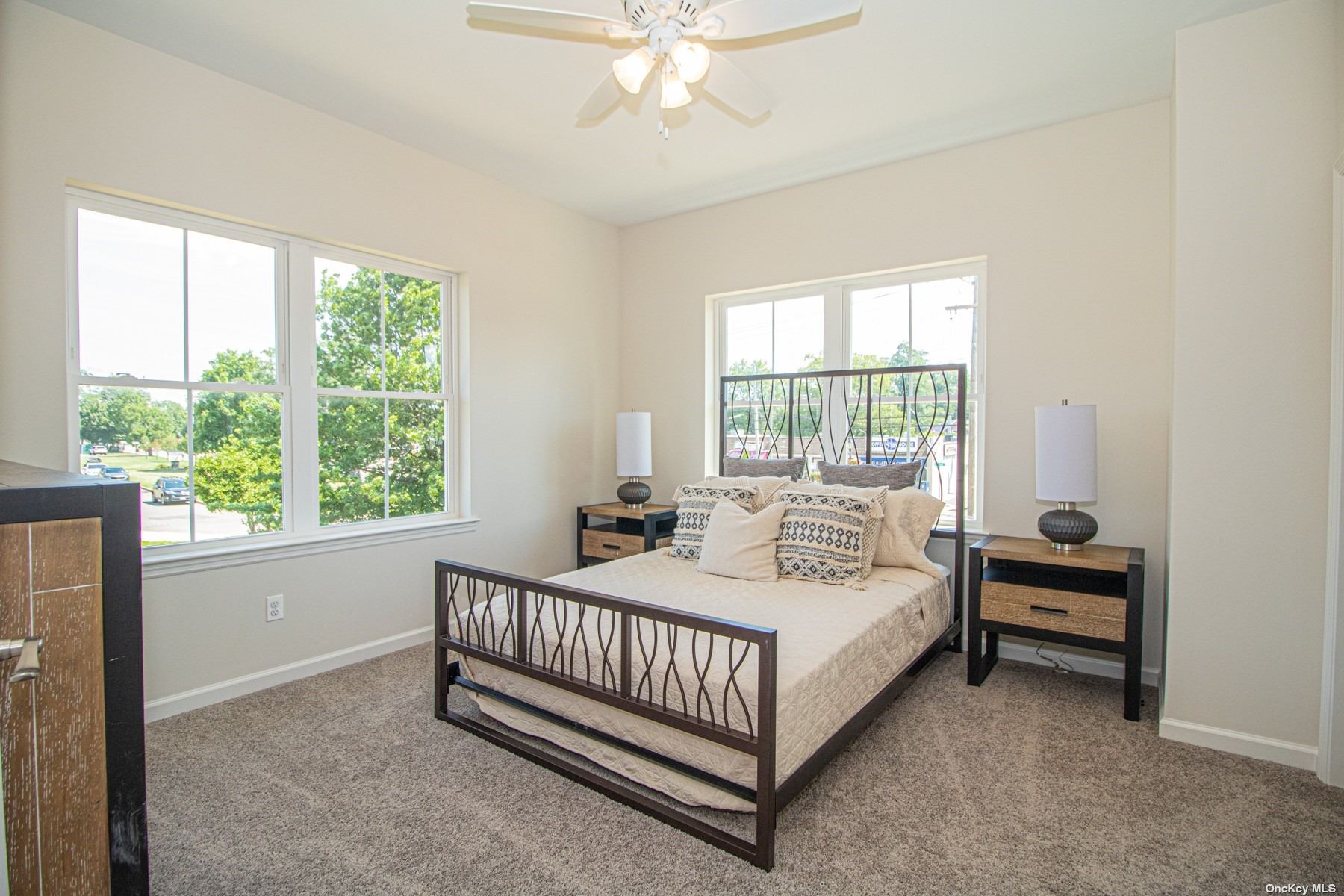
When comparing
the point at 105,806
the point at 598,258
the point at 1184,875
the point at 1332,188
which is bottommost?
the point at 1184,875

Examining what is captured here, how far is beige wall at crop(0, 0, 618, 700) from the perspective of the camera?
2268 mm

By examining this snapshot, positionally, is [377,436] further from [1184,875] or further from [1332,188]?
[1332,188]

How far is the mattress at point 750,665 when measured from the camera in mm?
1830

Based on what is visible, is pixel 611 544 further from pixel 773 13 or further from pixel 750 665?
pixel 773 13

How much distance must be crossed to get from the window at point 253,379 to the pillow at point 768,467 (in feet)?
5.53

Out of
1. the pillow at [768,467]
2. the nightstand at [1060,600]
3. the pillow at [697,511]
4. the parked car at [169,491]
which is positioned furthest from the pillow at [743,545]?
the parked car at [169,491]

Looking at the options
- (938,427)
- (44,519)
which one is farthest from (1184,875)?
(44,519)

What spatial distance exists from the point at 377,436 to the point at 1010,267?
345cm

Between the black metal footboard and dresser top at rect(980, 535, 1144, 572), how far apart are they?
58.9 inches

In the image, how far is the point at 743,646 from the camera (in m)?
2.00

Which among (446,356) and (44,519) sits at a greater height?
(446,356)

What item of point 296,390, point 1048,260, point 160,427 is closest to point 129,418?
point 160,427

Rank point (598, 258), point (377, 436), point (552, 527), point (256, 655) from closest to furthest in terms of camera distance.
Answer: point (256, 655) → point (377, 436) → point (552, 527) → point (598, 258)

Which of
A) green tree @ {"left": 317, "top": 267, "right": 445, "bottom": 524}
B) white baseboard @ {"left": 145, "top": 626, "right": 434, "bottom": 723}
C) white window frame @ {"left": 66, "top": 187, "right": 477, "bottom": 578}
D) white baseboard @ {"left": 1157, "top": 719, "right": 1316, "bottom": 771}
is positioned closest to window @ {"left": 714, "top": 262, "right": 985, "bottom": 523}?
white baseboard @ {"left": 1157, "top": 719, "right": 1316, "bottom": 771}
